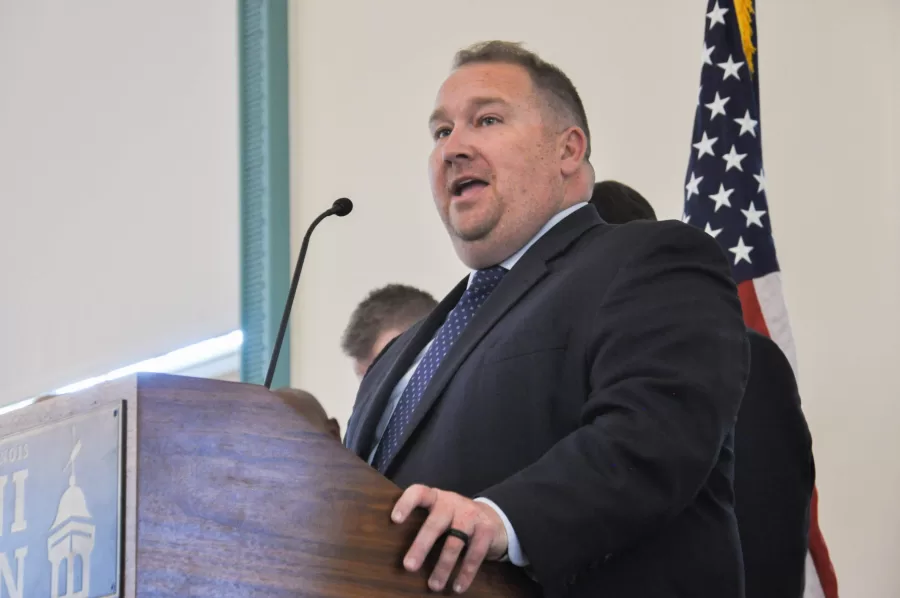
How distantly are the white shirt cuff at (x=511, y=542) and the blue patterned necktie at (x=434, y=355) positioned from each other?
42 cm

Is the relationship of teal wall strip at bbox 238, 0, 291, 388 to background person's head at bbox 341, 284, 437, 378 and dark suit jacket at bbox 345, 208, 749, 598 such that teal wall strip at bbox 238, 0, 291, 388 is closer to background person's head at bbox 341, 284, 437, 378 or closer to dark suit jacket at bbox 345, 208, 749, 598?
background person's head at bbox 341, 284, 437, 378

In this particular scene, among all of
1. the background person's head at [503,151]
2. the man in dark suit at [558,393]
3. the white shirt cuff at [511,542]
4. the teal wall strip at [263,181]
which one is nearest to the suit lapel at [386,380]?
the man in dark suit at [558,393]

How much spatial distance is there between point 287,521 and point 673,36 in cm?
378

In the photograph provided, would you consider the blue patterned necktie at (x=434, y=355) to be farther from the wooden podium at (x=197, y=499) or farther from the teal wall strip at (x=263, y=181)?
the teal wall strip at (x=263, y=181)

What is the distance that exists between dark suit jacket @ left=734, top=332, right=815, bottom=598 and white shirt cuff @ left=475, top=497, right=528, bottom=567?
1.01 metres

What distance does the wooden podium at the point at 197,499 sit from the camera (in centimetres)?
126

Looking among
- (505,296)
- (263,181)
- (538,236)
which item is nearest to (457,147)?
(538,236)

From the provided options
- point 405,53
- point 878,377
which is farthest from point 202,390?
point 405,53

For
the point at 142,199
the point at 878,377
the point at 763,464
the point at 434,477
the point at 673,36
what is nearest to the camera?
the point at 434,477

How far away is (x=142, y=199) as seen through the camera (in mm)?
6824

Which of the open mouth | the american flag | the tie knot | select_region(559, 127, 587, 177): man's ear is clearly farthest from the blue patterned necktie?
the american flag

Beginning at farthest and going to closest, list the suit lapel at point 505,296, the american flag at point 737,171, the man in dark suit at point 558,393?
the american flag at point 737,171, the suit lapel at point 505,296, the man in dark suit at point 558,393

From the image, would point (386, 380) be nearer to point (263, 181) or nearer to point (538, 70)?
point (538, 70)

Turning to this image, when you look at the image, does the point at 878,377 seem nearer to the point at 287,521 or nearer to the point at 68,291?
the point at 287,521
